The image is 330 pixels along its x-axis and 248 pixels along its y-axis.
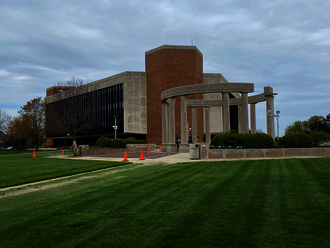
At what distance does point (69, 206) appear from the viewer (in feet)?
22.8

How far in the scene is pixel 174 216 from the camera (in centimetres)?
577

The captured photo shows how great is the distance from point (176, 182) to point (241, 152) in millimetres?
13443

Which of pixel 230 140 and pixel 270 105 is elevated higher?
pixel 270 105

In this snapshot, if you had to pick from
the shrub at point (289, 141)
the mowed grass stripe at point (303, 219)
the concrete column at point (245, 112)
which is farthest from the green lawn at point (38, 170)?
the concrete column at point (245, 112)

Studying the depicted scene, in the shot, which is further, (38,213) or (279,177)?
(279,177)

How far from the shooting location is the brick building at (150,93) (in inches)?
2308

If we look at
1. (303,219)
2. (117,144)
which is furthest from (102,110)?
(303,219)

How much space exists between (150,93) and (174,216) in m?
56.4

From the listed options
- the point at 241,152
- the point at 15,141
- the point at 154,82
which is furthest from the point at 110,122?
the point at 241,152

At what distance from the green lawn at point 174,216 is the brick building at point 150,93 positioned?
163 ft

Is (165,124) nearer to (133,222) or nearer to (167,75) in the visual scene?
(167,75)

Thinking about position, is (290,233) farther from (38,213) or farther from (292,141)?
(292,141)

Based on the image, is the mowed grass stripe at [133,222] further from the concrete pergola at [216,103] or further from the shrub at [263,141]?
the concrete pergola at [216,103]

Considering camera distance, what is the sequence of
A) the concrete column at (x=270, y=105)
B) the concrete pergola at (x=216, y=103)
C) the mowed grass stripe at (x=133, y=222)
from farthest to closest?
the concrete column at (x=270, y=105) → the concrete pergola at (x=216, y=103) → the mowed grass stripe at (x=133, y=222)
